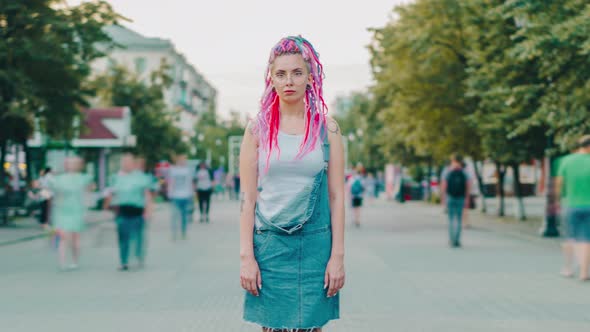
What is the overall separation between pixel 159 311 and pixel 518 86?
379 inches

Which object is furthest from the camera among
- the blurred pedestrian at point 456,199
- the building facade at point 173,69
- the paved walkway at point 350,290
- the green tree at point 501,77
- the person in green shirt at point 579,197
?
the building facade at point 173,69

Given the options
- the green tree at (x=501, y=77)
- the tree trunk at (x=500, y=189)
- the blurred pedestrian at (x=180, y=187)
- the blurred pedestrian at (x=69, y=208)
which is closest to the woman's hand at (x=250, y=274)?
the blurred pedestrian at (x=69, y=208)

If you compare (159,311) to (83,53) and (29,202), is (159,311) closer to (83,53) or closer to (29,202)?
(83,53)

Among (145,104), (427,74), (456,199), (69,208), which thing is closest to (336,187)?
(69,208)

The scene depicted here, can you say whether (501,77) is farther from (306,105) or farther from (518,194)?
(306,105)

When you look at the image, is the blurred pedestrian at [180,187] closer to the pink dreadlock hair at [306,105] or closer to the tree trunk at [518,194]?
the tree trunk at [518,194]

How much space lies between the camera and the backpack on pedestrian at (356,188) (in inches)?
886

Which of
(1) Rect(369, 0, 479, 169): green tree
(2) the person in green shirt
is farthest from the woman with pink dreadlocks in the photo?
(1) Rect(369, 0, 479, 169): green tree

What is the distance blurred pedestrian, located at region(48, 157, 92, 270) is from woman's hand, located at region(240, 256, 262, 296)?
29.8ft

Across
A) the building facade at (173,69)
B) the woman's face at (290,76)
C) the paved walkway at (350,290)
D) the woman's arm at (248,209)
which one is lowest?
the paved walkway at (350,290)

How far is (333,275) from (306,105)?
0.80 m

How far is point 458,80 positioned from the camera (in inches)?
942

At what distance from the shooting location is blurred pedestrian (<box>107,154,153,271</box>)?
11875 mm

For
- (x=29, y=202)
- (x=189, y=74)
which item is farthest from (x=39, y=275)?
(x=189, y=74)
